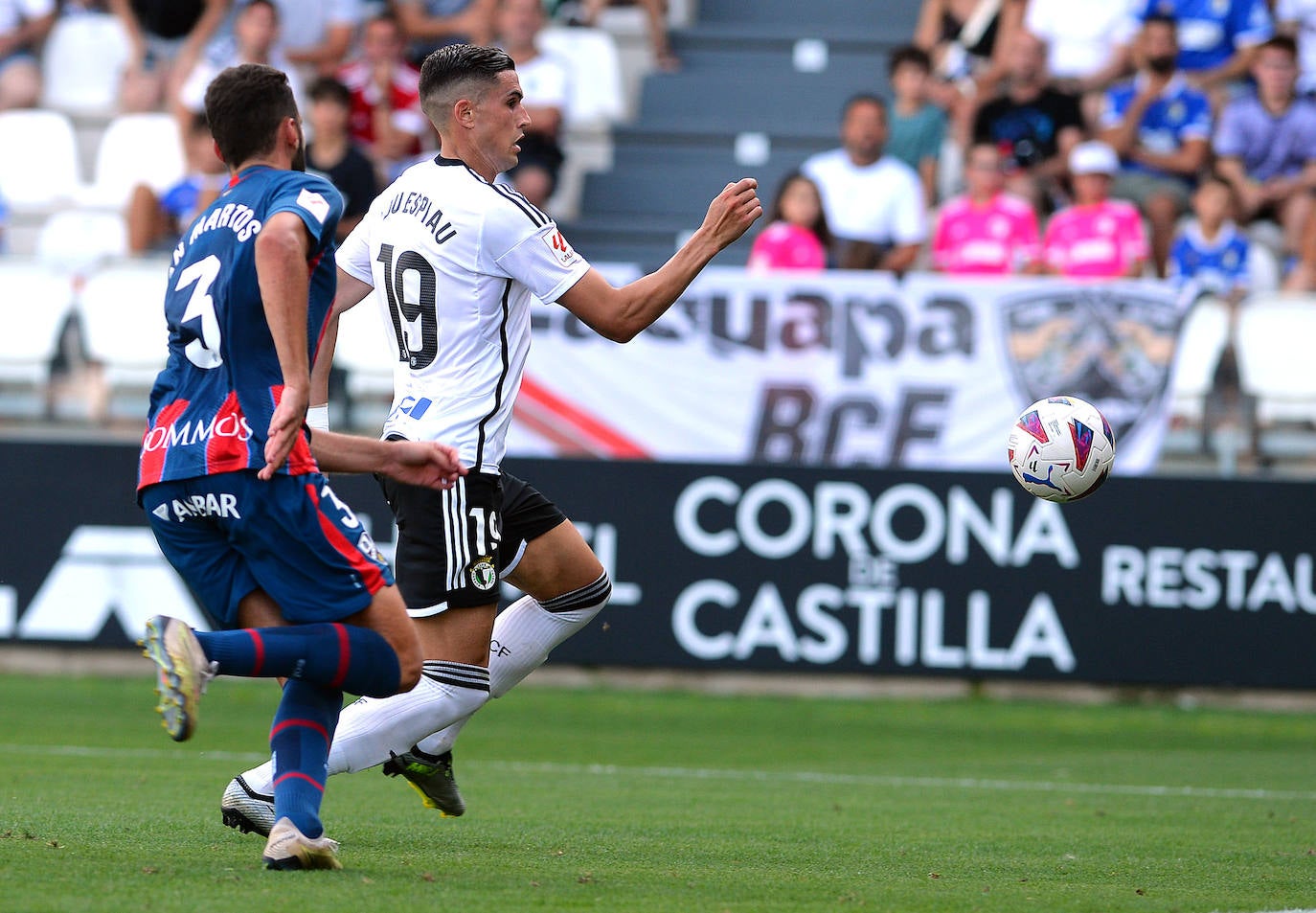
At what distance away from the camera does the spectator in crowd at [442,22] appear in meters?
15.2

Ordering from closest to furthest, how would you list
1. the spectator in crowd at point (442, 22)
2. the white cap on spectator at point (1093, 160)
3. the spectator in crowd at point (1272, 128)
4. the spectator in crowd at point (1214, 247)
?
the spectator in crowd at point (1214, 247) → the white cap on spectator at point (1093, 160) → the spectator in crowd at point (1272, 128) → the spectator in crowd at point (442, 22)

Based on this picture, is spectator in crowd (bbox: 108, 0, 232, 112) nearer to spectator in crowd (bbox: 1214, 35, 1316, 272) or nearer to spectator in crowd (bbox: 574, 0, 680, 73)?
→ spectator in crowd (bbox: 574, 0, 680, 73)

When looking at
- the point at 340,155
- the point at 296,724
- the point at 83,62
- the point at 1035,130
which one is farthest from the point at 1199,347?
the point at 83,62

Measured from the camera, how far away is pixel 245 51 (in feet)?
47.1

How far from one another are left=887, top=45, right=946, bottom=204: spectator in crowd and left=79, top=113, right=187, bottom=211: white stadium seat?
546 cm

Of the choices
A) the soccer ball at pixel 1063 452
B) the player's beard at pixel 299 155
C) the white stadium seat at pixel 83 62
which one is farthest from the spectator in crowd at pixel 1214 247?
the player's beard at pixel 299 155

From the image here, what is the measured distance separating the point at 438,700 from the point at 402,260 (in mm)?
1365

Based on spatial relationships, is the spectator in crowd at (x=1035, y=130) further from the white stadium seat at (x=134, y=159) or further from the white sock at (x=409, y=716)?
the white sock at (x=409, y=716)

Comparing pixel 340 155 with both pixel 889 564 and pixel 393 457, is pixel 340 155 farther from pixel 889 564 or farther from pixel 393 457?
pixel 393 457

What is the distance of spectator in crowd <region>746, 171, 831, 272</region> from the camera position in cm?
1244

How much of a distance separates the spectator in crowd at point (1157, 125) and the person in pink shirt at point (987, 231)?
122 centimetres

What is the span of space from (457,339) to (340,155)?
7.62m

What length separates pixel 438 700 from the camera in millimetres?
5641

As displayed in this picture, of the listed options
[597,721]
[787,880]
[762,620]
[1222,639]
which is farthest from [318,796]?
[1222,639]
